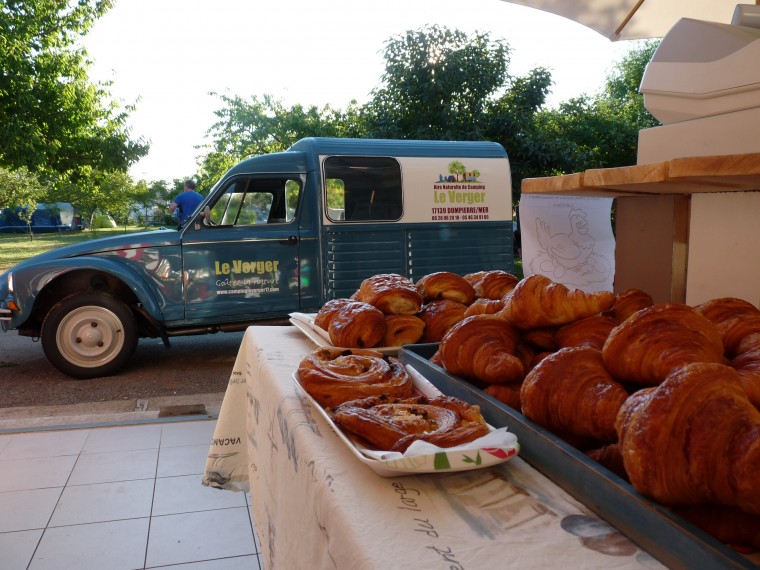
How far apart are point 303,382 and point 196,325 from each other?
5.62 metres

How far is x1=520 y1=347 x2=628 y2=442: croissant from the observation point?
3.39 feet

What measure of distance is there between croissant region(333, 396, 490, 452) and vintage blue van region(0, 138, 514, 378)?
570cm

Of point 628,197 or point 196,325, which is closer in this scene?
point 628,197

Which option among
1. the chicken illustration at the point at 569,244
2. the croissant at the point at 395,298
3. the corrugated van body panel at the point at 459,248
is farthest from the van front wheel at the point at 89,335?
the chicken illustration at the point at 569,244

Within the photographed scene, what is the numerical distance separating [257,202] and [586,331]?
6.12 meters

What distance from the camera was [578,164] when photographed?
48.1ft

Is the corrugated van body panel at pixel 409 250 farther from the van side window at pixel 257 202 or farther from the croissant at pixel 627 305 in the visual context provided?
the croissant at pixel 627 305

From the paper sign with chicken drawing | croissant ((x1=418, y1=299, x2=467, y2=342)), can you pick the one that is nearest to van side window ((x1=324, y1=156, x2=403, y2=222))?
the paper sign with chicken drawing

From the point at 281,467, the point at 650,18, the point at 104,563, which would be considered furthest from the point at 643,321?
the point at 104,563

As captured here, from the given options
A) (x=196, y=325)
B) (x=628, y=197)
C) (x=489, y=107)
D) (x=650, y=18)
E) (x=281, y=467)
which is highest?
(x=489, y=107)

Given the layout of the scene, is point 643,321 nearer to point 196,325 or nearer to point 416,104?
point 196,325

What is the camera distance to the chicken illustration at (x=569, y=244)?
2.64 m

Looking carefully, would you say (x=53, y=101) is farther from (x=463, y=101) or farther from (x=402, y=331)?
(x=402, y=331)

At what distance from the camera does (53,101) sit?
14.0 metres
